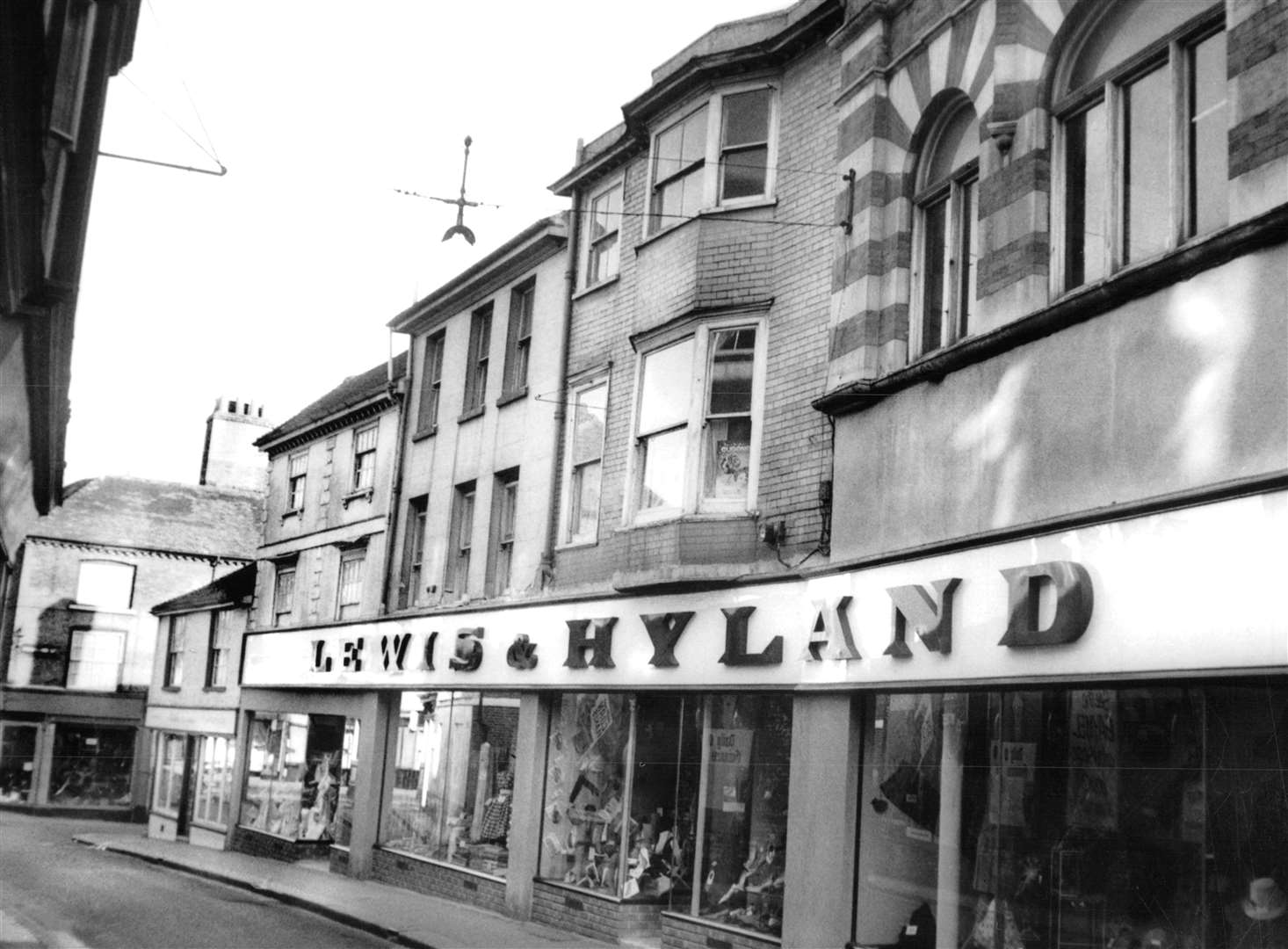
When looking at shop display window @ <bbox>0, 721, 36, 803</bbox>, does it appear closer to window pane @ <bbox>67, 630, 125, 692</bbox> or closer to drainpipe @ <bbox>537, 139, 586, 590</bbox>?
window pane @ <bbox>67, 630, 125, 692</bbox>

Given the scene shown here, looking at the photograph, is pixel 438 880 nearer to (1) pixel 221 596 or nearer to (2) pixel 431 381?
(2) pixel 431 381

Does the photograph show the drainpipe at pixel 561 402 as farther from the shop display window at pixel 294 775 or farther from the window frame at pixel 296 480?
the window frame at pixel 296 480

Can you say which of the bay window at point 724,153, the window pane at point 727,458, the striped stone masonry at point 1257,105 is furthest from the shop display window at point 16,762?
the striped stone masonry at point 1257,105

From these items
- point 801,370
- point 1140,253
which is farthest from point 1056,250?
point 801,370

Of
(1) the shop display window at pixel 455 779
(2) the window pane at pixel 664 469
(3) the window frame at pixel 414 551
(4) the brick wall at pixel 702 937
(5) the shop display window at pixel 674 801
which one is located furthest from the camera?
(3) the window frame at pixel 414 551

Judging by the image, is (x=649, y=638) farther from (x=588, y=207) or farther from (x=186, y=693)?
(x=186, y=693)

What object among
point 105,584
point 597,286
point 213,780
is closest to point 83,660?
point 105,584

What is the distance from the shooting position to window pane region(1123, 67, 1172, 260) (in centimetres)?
965

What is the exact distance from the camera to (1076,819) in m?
9.93

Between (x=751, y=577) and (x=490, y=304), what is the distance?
10.4m

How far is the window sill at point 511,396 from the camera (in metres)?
20.8

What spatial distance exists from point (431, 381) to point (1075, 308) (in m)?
A: 16.8

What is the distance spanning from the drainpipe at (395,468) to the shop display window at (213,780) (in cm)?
897

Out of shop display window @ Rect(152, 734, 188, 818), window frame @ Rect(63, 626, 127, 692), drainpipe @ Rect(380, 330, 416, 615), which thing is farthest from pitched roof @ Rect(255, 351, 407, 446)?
window frame @ Rect(63, 626, 127, 692)
